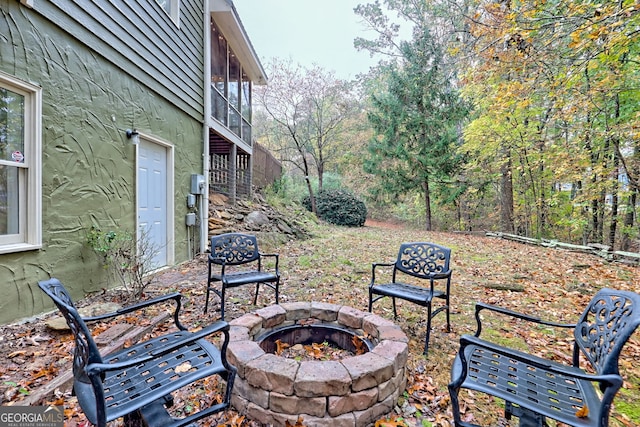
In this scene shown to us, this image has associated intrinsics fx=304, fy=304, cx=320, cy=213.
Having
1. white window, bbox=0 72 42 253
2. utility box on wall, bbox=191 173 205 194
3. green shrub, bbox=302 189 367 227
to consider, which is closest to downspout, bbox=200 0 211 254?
utility box on wall, bbox=191 173 205 194

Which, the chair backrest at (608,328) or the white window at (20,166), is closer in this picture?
the chair backrest at (608,328)

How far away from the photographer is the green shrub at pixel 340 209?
13.5 meters

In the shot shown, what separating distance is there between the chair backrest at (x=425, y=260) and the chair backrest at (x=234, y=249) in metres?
1.72

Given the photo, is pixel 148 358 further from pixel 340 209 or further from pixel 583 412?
pixel 340 209

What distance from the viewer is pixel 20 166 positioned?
2.82 m

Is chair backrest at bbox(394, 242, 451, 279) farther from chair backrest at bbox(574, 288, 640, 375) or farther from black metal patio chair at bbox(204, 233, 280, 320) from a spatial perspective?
black metal patio chair at bbox(204, 233, 280, 320)

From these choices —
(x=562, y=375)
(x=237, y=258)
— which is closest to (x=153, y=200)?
(x=237, y=258)

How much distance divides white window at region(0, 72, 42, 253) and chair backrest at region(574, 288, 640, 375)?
423 centimetres

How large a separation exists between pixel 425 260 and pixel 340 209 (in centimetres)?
1038

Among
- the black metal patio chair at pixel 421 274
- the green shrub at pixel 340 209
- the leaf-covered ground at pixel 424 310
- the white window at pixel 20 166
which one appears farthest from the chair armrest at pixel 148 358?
the green shrub at pixel 340 209

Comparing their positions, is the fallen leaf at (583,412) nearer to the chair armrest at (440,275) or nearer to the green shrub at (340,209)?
the chair armrest at (440,275)

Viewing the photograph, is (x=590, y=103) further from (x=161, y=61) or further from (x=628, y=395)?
(x=161, y=61)

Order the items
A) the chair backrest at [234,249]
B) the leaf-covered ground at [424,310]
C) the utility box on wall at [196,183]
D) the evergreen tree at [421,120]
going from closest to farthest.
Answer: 1. the leaf-covered ground at [424,310]
2. the chair backrest at [234,249]
3. the utility box on wall at [196,183]
4. the evergreen tree at [421,120]

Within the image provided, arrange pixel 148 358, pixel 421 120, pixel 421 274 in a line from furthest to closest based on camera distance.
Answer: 1. pixel 421 120
2. pixel 421 274
3. pixel 148 358
